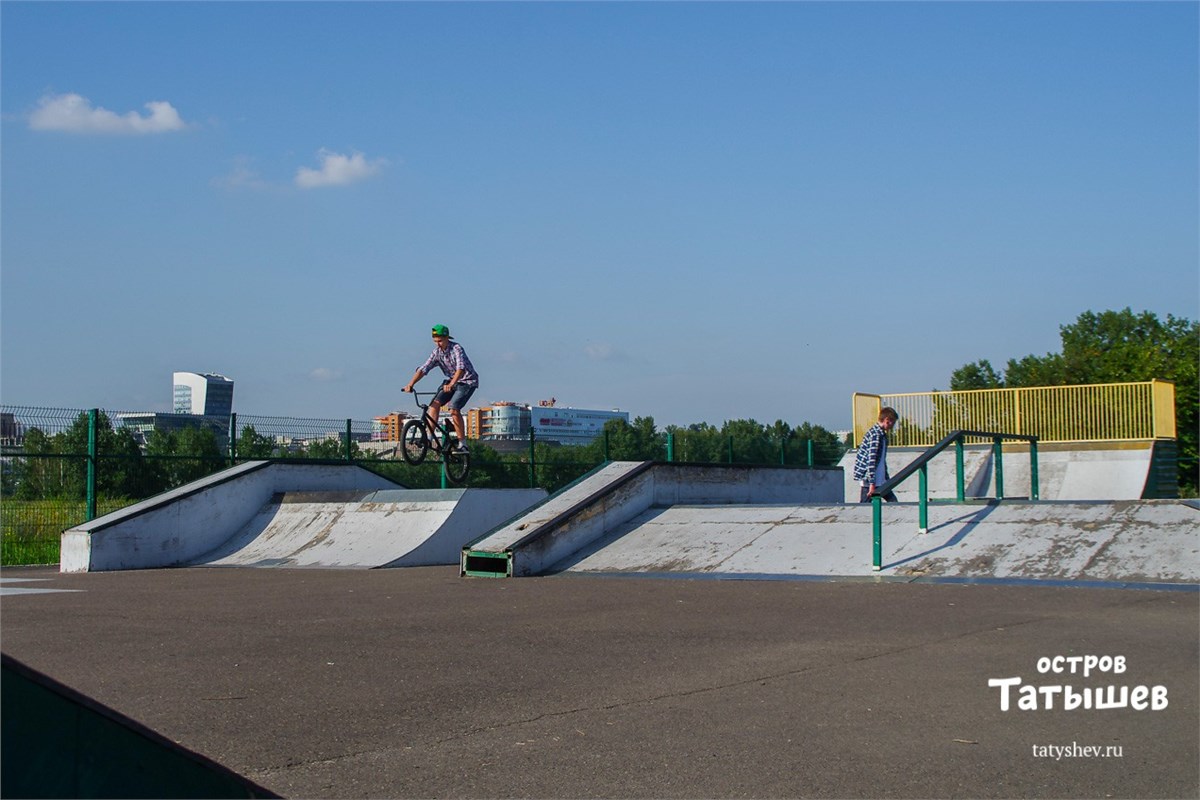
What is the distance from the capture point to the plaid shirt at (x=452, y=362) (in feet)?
48.1

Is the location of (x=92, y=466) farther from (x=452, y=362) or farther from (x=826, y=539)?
(x=826, y=539)

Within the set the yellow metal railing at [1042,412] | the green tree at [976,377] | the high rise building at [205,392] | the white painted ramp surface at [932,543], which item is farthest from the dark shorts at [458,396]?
the green tree at [976,377]

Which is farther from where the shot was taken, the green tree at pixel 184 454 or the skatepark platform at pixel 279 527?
the green tree at pixel 184 454

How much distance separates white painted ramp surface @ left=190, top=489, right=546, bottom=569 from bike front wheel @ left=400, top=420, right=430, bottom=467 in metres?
0.68

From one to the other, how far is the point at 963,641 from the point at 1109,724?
2023 millimetres

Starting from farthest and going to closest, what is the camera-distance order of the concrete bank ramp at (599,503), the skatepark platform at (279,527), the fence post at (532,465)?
the fence post at (532,465)
the skatepark platform at (279,527)
the concrete bank ramp at (599,503)

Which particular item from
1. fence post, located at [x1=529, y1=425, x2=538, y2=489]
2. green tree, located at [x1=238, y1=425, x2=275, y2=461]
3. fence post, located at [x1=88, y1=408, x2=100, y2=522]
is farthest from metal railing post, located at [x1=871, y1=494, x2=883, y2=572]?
fence post, located at [x1=529, y1=425, x2=538, y2=489]

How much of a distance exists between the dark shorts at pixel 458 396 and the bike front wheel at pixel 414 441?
0.59m

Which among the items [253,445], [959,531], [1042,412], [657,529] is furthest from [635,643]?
[1042,412]

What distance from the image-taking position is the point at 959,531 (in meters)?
11.3

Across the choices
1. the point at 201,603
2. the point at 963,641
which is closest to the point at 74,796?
Answer: the point at 963,641

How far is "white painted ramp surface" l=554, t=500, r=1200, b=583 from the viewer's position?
9.77 m

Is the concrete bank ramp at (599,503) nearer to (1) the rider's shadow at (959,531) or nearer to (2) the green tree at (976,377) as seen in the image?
(1) the rider's shadow at (959,531)

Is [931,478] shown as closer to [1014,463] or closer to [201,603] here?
[1014,463]
